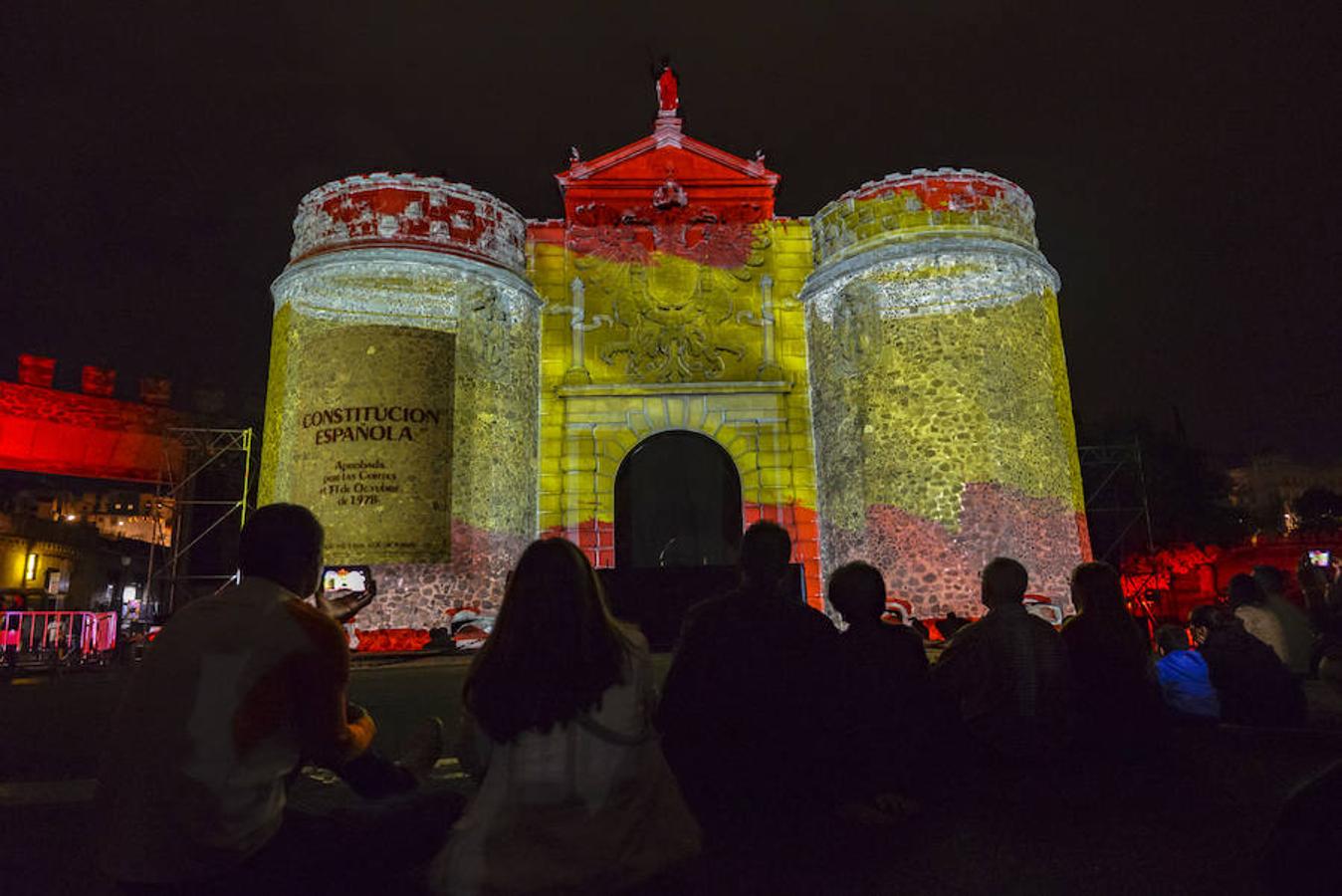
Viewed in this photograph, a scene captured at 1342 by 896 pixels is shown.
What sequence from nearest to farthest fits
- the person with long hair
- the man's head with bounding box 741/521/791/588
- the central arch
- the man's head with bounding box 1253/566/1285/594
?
1. the person with long hair
2. the man's head with bounding box 741/521/791/588
3. the man's head with bounding box 1253/566/1285/594
4. the central arch

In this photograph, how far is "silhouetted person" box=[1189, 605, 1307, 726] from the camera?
5398 mm

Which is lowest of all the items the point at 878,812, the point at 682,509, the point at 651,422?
the point at 878,812

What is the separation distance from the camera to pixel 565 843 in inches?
108

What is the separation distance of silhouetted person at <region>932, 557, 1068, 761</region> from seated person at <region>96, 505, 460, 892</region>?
132 inches

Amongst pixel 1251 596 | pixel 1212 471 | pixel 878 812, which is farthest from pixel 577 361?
pixel 1212 471

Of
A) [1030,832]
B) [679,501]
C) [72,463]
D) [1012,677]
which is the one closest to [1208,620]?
[1012,677]

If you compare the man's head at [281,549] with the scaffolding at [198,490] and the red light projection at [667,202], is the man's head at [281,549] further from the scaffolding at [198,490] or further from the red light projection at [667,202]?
the scaffolding at [198,490]

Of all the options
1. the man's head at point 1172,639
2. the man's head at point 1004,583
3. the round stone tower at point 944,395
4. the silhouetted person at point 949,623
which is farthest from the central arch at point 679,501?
the man's head at point 1004,583

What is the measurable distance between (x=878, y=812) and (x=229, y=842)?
2.63 meters

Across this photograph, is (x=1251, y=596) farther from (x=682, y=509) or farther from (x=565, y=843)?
(x=682, y=509)

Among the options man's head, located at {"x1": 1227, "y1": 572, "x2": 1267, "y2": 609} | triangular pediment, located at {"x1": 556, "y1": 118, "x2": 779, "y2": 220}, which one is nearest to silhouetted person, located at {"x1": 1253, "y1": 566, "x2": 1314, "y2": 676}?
man's head, located at {"x1": 1227, "y1": 572, "x2": 1267, "y2": 609}

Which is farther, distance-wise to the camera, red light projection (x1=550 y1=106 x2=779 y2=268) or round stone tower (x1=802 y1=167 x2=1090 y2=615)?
red light projection (x1=550 y1=106 x2=779 y2=268)

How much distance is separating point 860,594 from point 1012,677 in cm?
101

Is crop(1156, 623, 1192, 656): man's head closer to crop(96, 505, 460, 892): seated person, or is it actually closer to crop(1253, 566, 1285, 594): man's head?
crop(1253, 566, 1285, 594): man's head
